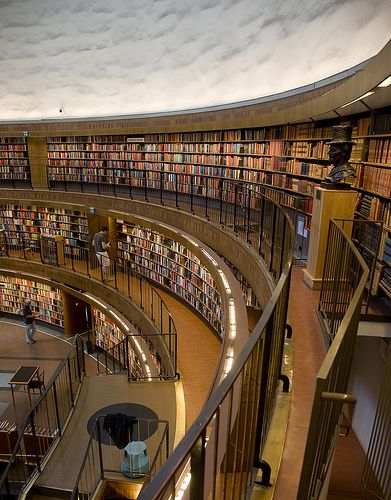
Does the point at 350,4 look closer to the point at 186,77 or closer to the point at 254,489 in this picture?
the point at 186,77

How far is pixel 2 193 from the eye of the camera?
11.4 metres

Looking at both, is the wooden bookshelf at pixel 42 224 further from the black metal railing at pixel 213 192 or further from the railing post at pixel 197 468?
the railing post at pixel 197 468

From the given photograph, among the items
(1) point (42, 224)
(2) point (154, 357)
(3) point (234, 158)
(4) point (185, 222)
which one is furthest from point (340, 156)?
(1) point (42, 224)

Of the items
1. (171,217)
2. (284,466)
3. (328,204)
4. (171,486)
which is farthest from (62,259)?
(171,486)

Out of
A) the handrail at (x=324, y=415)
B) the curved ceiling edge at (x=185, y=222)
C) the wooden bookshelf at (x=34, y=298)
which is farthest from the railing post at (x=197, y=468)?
the wooden bookshelf at (x=34, y=298)

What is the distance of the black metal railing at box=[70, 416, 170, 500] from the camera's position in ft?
13.8

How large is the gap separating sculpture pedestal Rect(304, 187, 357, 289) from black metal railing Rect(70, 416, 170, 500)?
2.26 meters

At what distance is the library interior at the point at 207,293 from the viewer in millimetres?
1534

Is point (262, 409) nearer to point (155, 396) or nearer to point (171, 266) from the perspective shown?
point (155, 396)

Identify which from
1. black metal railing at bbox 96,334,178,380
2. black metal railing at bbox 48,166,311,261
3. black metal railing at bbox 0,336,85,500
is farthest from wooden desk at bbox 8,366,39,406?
black metal railing at bbox 48,166,311,261

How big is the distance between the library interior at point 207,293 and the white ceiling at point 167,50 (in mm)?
125

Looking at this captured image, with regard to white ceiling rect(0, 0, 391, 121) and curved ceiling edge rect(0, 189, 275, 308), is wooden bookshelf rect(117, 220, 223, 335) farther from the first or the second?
white ceiling rect(0, 0, 391, 121)

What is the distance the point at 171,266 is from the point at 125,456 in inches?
185

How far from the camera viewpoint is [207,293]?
713 cm
